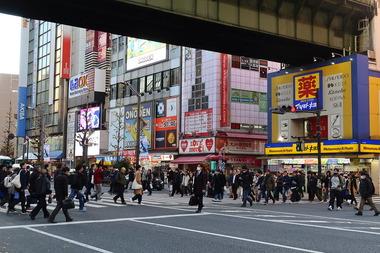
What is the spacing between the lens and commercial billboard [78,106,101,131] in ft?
263

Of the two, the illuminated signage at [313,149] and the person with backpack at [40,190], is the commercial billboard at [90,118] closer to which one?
the illuminated signage at [313,149]

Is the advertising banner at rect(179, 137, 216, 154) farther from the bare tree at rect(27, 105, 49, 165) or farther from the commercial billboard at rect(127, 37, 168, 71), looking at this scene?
the bare tree at rect(27, 105, 49, 165)

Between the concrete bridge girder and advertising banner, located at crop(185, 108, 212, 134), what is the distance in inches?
795

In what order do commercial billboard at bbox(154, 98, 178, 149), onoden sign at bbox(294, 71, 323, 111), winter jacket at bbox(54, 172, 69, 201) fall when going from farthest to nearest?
commercial billboard at bbox(154, 98, 178, 149)
onoden sign at bbox(294, 71, 323, 111)
winter jacket at bbox(54, 172, 69, 201)

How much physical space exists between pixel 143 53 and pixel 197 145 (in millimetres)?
17808

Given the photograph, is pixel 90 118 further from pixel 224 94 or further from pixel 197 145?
pixel 224 94

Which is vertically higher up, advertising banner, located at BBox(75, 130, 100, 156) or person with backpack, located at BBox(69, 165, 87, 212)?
advertising banner, located at BBox(75, 130, 100, 156)

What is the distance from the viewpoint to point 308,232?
1302 centimetres

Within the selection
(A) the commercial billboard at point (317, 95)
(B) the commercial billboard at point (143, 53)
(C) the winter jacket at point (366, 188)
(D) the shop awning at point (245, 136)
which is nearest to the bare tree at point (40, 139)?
(B) the commercial billboard at point (143, 53)

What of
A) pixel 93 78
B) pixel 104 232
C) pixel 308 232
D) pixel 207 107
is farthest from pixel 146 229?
pixel 93 78

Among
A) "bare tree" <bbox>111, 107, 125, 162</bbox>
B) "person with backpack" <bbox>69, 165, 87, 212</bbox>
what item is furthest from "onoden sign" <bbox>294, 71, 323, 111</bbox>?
"bare tree" <bbox>111, 107, 125, 162</bbox>

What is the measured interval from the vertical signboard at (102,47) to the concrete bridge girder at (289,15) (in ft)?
159

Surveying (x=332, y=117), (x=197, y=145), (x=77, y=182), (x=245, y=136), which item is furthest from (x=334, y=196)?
(x=197, y=145)

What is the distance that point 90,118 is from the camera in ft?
269
